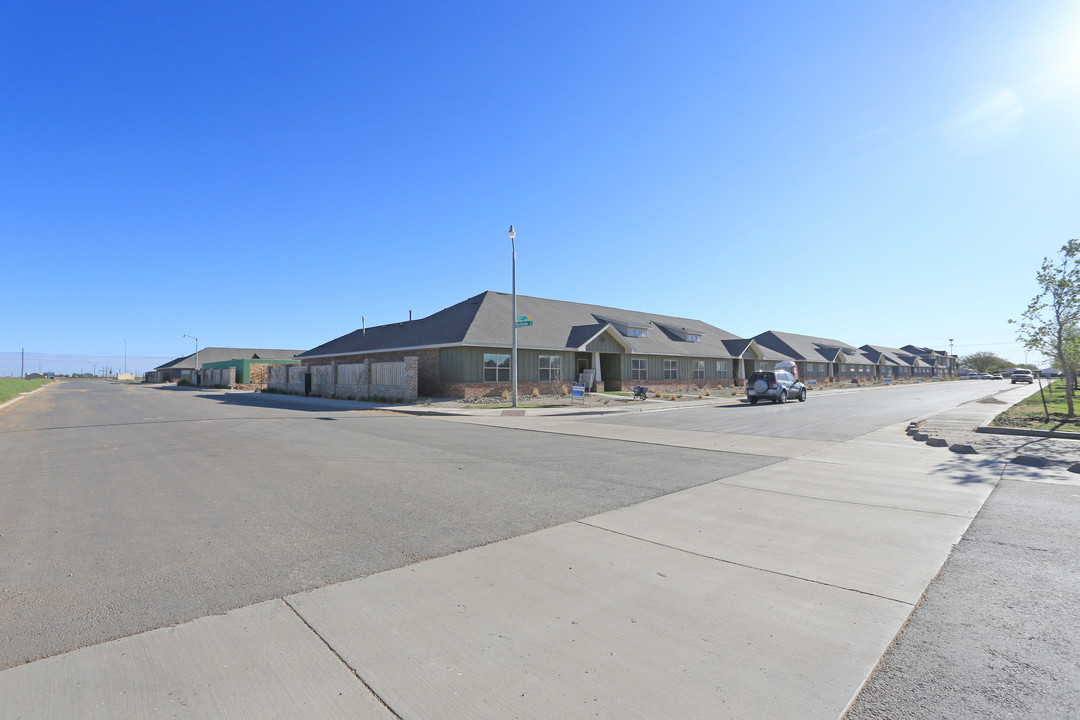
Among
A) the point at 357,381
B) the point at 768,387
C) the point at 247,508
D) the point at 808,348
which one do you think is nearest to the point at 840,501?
the point at 247,508

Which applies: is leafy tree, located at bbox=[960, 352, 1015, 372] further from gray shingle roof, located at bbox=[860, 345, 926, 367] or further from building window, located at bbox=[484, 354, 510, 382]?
building window, located at bbox=[484, 354, 510, 382]

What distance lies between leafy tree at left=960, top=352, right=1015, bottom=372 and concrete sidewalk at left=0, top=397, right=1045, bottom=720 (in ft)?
526

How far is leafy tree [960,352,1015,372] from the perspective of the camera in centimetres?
12662

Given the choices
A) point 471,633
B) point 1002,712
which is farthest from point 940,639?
point 471,633

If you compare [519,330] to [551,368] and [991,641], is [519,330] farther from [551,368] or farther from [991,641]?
[991,641]

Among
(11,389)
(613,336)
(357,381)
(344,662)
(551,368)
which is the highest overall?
(613,336)

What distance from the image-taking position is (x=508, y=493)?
7383 mm

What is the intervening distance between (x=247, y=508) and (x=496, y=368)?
23.8 m

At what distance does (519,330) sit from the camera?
105ft

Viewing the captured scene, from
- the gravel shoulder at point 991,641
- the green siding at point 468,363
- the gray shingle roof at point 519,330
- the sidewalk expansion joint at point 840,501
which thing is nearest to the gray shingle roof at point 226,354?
the gray shingle roof at point 519,330

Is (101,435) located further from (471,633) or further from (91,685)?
(471,633)

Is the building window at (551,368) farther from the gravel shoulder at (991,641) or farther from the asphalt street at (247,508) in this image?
the gravel shoulder at (991,641)

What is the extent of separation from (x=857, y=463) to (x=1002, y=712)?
8.24 meters

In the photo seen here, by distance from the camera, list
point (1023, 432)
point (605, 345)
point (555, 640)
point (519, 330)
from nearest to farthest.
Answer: point (555, 640) < point (1023, 432) < point (519, 330) < point (605, 345)
